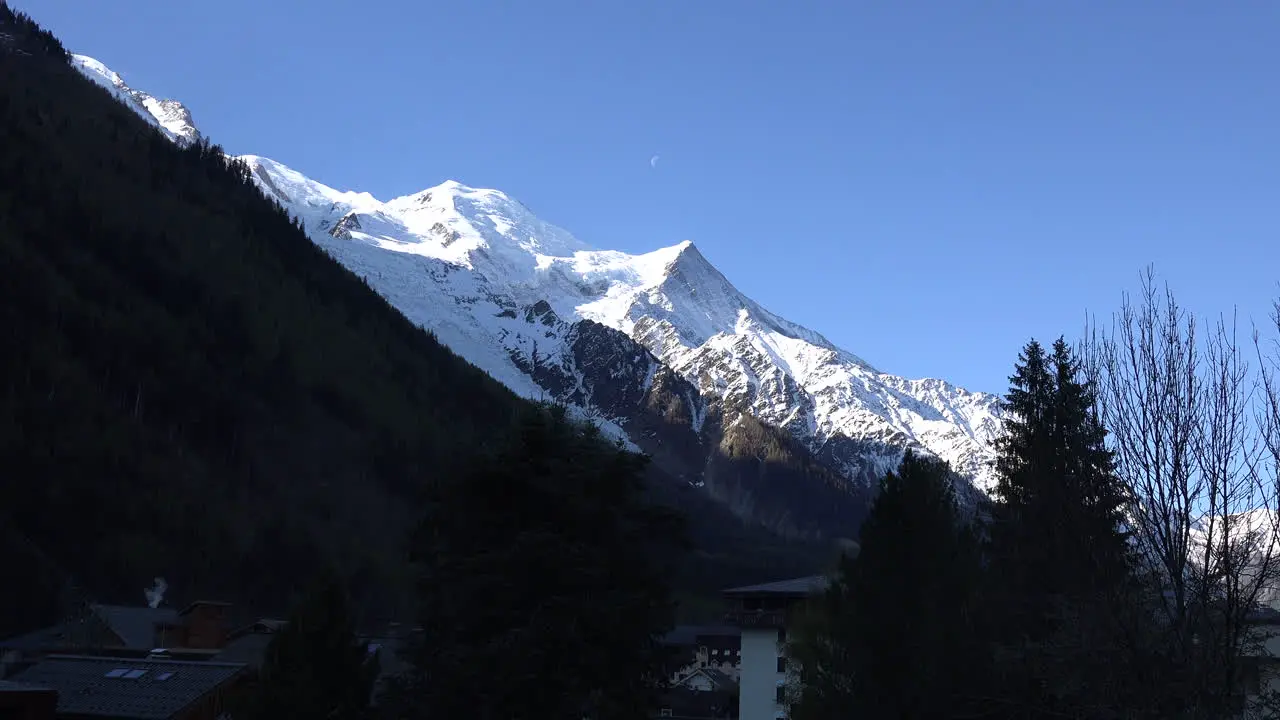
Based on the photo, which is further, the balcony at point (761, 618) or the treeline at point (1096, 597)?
the balcony at point (761, 618)

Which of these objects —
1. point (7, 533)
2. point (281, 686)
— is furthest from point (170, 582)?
point (281, 686)

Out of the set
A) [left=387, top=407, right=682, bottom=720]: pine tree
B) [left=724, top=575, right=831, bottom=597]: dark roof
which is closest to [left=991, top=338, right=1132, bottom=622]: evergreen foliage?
[left=387, top=407, right=682, bottom=720]: pine tree

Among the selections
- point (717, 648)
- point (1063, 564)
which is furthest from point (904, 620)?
point (717, 648)

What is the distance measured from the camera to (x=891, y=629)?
138 ft

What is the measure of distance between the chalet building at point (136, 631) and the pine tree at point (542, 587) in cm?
6963

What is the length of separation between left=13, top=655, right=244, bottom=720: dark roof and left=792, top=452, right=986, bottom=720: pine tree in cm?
2631

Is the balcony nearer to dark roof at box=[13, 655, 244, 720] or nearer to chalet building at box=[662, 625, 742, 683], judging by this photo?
dark roof at box=[13, 655, 244, 720]

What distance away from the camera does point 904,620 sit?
42188mm

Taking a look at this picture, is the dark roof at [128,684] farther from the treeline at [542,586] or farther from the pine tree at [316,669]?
the treeline at [542,586]

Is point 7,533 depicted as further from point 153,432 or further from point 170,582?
point 153,432

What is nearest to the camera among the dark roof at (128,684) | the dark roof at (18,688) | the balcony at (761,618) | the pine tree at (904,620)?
the pine tree at (904,620)

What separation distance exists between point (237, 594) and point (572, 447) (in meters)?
136

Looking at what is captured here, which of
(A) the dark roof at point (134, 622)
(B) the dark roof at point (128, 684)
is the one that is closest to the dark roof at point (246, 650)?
(A) the dark roof at point (134, 622)

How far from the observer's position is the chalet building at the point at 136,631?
95.7m
